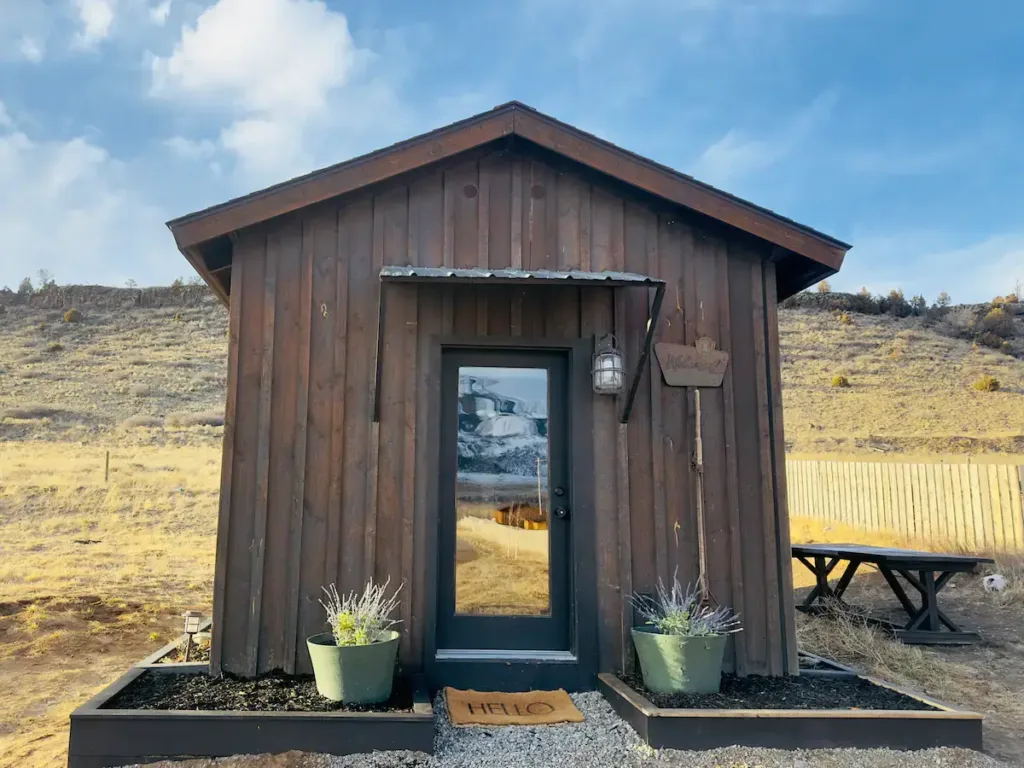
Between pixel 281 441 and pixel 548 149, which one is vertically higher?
pixel 548 149

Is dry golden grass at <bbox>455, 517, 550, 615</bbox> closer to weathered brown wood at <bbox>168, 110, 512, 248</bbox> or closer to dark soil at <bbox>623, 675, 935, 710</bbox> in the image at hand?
dark soil at <bbox>623, 675, 935, 710</bbox>

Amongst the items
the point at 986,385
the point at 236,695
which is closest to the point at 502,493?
the point at 236,695

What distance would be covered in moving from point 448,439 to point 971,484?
32.2 ft

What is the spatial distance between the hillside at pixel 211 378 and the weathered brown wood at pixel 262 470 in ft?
59.8

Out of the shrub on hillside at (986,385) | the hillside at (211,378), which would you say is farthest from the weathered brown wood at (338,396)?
the shrub on hillside at (986,385)

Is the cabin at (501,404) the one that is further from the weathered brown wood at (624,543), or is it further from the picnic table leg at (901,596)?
the picnic table leg at (901,596)

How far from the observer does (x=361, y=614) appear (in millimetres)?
4305

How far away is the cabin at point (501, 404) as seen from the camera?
481cm

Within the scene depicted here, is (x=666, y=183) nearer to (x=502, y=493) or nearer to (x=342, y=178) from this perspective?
(x=342, y=178)

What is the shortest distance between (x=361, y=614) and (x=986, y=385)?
29451mm

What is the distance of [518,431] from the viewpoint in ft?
17.0

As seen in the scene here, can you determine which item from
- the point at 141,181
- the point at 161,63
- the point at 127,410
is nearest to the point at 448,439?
the point at 161,63

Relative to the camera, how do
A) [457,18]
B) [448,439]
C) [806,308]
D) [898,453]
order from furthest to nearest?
[806,308]
[898,453]
[457,18]
[448,439]

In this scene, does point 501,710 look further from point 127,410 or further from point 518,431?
point 127,410
